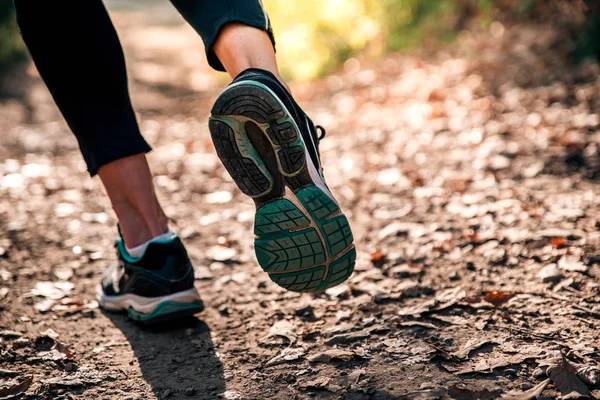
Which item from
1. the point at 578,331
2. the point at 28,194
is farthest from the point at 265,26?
the point at 28,194

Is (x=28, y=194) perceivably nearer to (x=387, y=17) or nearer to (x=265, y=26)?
(x=265, y=26)

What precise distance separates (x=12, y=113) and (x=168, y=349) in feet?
17.1

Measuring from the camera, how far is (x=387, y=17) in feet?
23.5

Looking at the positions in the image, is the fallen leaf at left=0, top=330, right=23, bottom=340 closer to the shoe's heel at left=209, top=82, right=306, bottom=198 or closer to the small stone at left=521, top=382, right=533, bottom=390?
the shoe's heel at left=209, top=82, right=306, bottom=198

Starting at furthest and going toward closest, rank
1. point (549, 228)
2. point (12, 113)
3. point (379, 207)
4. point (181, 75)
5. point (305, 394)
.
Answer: point (181, 75), point (12, 113), point (379, 207), point (549, 228), point (305, 394)

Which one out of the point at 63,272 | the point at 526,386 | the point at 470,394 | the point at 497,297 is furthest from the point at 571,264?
the point at 63,272

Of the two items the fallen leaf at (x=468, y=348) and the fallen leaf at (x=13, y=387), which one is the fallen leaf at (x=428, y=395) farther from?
the fallen leaf at (x=13, y=387)

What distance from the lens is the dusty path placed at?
1.61 metres

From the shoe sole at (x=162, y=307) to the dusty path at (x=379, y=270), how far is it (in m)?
0.05

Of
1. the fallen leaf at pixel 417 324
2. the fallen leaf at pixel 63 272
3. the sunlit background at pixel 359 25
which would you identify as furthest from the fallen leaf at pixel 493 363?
the sunlit background at pixel 359 25

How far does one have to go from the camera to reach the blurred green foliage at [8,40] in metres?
6.87

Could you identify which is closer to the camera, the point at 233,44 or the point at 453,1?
the point at 233,44

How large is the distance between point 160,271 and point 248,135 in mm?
652

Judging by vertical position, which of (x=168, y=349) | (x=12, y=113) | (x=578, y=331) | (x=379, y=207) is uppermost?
(x=12, y=113)
